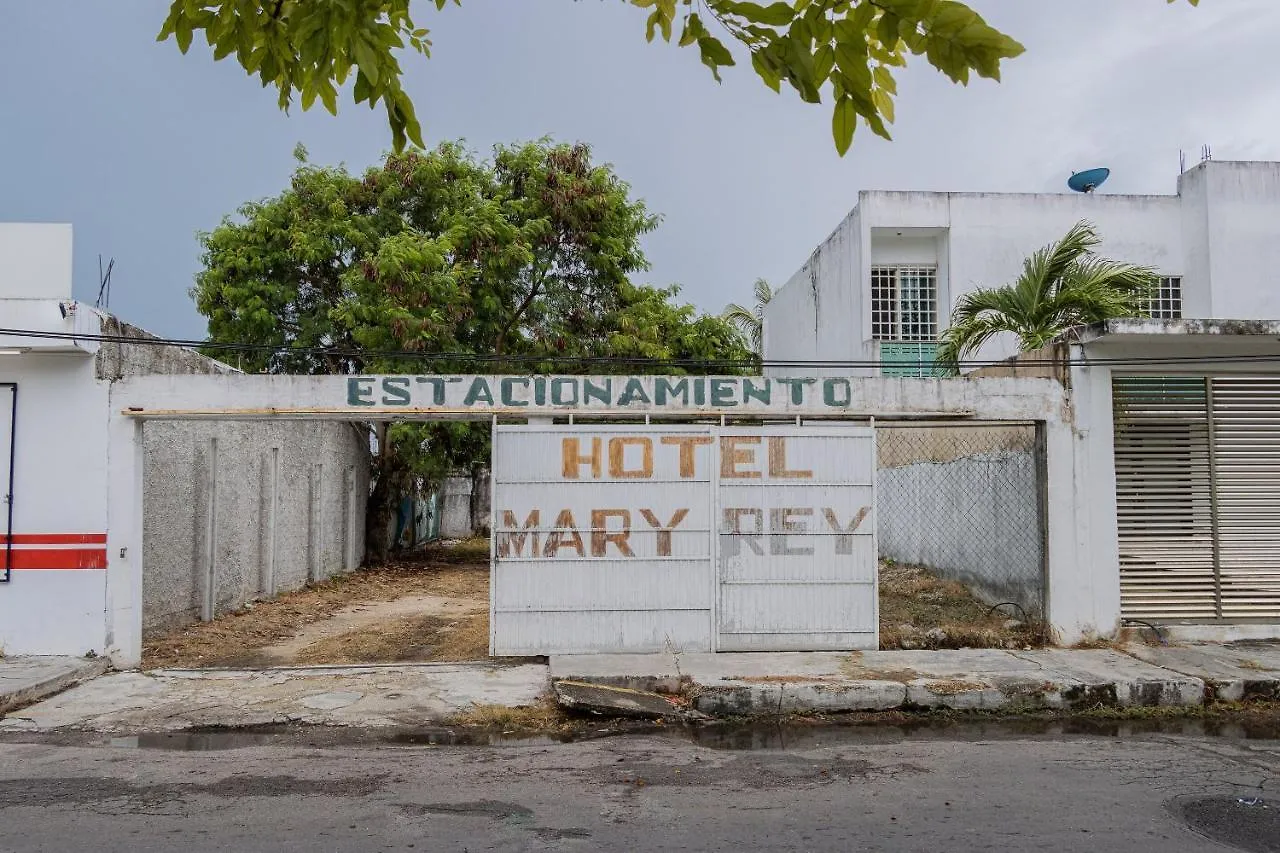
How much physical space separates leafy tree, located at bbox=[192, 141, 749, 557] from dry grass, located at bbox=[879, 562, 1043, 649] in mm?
6713

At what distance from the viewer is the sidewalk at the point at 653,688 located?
8.12m

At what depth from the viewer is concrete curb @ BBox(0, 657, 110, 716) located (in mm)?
8305

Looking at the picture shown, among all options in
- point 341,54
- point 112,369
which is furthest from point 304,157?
point 341,54

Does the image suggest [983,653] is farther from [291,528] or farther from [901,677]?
[291,528]

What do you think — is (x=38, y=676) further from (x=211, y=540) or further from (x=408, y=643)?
(x=211, y=540)

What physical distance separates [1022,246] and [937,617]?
376 inches

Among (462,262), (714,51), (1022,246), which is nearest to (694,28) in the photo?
(714,51)

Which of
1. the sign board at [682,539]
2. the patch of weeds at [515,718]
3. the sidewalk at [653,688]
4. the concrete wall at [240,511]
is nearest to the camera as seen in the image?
the patch of weeds at [515,718]

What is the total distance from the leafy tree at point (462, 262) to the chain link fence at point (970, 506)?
5403mm

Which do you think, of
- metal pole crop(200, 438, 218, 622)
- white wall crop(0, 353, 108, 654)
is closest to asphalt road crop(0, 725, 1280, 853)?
white wall crop(0, 353, 108, 654)

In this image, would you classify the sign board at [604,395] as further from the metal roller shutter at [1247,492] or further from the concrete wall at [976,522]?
the metal roller shutter at [1247,492]

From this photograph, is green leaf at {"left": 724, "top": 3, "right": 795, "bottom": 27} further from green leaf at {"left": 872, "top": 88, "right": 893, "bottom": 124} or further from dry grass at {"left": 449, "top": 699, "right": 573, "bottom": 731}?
dry grass at {"left": 449, "top": 699, "right": 573, "bottom": 731}

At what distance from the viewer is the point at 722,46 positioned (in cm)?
287

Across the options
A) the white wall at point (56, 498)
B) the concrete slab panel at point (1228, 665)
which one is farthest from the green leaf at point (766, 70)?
the white wall at point (56, 498)
